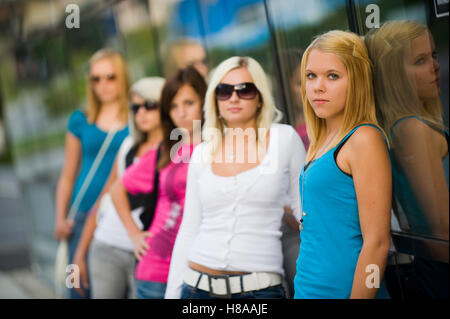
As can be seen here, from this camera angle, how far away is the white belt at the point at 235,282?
273cm

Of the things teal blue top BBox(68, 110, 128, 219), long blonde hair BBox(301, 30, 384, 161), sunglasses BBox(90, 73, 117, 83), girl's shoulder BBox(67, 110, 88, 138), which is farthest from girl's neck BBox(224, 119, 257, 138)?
girl's shoulder BBox(67, 110, 88, 138)

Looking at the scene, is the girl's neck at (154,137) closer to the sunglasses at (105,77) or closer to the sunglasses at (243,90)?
the sunglasses at (105,77)

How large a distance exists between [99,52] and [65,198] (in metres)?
1.15

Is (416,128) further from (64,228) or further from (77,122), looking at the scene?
(64,228)

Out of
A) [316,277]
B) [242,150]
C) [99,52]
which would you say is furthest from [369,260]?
[99,52]

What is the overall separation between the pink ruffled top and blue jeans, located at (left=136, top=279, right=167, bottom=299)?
0.07 ft

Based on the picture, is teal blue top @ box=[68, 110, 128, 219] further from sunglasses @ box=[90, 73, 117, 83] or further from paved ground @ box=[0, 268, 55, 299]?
paved ground @ box=[0, 268, 55, 299]

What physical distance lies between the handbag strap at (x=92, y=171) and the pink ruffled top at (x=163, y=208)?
1.63 feet

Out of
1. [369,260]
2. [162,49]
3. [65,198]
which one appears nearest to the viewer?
[369,260]

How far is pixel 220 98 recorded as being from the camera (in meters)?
2.97

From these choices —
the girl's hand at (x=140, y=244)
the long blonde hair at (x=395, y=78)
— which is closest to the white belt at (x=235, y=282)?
the girl's hand at (x=140, y=244)

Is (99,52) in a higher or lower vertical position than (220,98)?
higher
